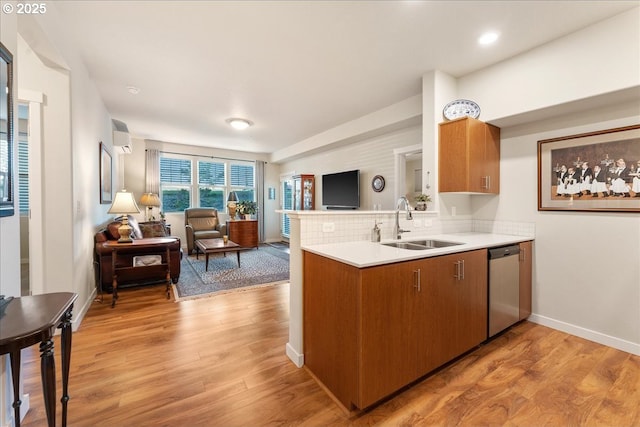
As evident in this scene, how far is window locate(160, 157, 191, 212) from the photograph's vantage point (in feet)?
21.9

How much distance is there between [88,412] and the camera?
154 centimetres

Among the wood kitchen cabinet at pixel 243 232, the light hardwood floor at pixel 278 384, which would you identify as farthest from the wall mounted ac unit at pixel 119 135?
the light hardwood floor at pixel 278 384

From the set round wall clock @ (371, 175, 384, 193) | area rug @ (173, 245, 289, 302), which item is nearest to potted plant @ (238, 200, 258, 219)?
area rug @ (173, 245, 289, 302)

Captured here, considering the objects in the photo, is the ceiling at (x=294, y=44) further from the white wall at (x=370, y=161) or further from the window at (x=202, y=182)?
→ the window at (x=202, y=182)

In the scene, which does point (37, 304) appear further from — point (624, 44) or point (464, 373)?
point (624, 44)

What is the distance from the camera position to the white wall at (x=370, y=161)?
4.44m

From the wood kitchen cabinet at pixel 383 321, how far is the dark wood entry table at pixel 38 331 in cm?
132

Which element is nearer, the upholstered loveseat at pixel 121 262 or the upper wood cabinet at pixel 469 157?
the upper wood cabinet at pixel 469 157

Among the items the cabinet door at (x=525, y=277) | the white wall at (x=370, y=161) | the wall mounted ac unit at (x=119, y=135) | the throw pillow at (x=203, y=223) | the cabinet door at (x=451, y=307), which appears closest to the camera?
the cabinet door at (x=451, y=307)

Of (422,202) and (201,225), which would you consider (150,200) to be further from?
(422,202)

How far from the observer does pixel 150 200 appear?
19.6ft

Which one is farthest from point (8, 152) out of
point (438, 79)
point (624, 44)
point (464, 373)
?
point (624, 44)

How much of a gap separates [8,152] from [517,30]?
3.65m

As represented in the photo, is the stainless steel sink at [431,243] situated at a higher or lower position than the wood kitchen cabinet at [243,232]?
higher
